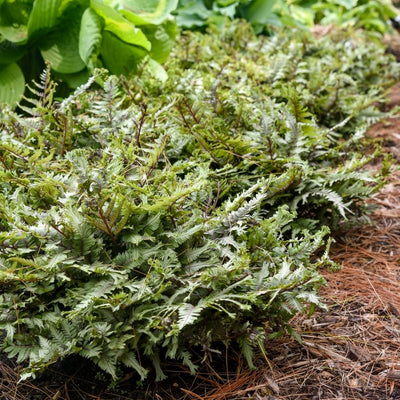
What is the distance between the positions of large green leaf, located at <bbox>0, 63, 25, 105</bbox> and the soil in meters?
1.77

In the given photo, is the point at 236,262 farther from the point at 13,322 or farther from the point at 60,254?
the point at 13,322

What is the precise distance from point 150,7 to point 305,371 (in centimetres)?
261

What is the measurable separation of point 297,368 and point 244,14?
426 centimetres

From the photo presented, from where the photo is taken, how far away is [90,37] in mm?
2703

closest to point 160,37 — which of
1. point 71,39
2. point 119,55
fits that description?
point 119,55

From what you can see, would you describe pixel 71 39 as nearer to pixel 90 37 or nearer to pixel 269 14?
pixel 90 37

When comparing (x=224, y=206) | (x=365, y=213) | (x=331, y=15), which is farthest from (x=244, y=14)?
(x=224, y=206)

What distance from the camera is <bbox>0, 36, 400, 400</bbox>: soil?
5.03 feet

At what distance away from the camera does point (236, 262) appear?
1481mm

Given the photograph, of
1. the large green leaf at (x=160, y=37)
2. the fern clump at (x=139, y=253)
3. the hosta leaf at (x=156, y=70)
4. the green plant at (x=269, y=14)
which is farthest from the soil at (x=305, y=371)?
the green plant at (x=269, y=14)

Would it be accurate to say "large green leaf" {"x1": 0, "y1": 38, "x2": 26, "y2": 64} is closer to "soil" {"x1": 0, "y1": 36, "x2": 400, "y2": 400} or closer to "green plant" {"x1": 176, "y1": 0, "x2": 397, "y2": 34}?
"soil" {"x1": 0, "y1": 36, "x2": 400, "y2": 400}

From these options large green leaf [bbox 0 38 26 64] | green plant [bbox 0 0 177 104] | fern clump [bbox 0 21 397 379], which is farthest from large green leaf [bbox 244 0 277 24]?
fern clump [bbox 0 21 397 379]

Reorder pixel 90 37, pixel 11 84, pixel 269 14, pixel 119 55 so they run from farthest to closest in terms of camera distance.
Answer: pixel 269 14 < pixel 119 55 < pixel 11 84 < pixel 90 37

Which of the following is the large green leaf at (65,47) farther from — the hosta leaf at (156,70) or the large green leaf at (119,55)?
the hosta leaf at (156,70)
